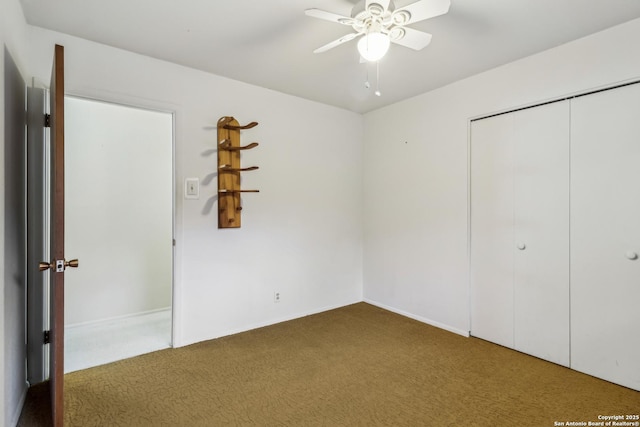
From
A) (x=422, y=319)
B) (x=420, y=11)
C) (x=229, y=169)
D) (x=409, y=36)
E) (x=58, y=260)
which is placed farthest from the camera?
(x=422, y=319)

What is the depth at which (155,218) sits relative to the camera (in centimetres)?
385

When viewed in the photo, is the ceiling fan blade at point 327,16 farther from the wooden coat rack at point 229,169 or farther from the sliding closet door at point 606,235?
the sliding closet door at point 606,235

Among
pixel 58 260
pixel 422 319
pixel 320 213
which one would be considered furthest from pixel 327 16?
pixel 422 319

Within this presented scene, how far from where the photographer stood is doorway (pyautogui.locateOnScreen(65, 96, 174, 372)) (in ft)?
10.8

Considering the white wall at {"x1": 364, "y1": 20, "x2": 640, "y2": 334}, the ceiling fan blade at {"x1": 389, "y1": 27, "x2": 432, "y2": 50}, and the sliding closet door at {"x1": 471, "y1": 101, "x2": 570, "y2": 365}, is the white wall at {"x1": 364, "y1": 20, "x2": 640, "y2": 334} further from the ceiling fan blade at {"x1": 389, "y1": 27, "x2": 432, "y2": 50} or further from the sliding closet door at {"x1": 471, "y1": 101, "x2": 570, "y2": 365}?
the ceiling fan blade at {"x1": 389, "y1": 27, "x2": 432, "y2": 50}

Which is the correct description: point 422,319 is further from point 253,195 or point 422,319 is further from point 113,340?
point 113,340

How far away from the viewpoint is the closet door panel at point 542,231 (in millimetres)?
2514

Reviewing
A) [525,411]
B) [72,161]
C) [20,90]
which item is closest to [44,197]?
[20,90]

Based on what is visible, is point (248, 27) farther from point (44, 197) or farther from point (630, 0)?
point (630, 0)

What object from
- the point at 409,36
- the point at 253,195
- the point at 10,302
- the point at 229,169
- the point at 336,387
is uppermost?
the point at 409,36

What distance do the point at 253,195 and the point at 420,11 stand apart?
2.18 meters

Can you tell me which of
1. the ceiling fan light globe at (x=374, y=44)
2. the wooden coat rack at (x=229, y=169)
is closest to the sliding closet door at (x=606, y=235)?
the ceiling fan light globe at (x=374, y=44)

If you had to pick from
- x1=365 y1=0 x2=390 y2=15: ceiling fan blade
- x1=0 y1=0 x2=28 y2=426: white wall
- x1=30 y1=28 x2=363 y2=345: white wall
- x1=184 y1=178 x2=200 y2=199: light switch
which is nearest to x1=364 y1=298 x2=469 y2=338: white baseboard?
x1=30 y1=28 x2=363 y2=345: white wall

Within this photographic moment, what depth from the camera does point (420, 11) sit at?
170 cm
